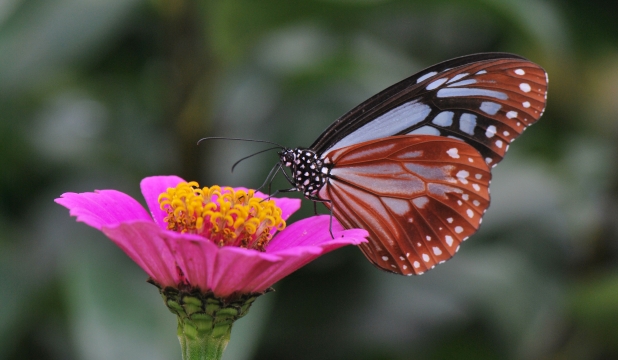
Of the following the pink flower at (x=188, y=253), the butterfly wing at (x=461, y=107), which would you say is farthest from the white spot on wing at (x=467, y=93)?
the pink flower at (x=188, y=253)

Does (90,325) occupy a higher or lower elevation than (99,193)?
lower

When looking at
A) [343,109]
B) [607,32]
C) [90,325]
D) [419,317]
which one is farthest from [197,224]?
[607,32]

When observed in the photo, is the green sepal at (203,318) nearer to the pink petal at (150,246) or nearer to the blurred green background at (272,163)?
the pink petal at (150,246)

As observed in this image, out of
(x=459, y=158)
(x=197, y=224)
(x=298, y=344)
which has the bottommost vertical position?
(x=298, y=344)

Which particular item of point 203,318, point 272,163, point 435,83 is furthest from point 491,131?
point 203,318

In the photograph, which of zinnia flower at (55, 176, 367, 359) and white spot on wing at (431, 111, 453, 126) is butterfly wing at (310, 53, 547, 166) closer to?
white spot on wing at (431, 111, 453, 126)

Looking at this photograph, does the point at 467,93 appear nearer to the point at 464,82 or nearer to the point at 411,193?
the point at 464,82

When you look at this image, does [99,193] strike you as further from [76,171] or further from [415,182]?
[76,171]

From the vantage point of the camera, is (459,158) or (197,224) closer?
(197,224)
